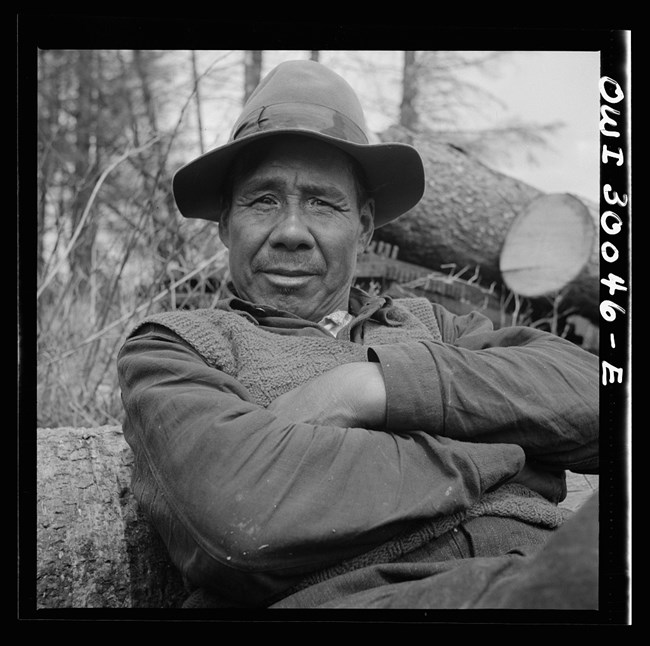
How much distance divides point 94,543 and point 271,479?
804 mm

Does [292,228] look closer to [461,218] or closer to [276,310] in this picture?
[276,310]

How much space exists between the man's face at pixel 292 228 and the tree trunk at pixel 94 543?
2.28ft

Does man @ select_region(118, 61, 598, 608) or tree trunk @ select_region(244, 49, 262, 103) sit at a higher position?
tree trunk @ select_region(244, 49, 262, 103)

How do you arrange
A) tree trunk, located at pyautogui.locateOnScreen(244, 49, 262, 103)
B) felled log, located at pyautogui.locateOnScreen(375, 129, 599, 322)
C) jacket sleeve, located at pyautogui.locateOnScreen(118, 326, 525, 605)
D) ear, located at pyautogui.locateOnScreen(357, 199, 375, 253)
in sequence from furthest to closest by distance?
tree trunk, located at pyautogui.locateOnScreen(244, 49, 262, 103)
felled log, located at pyautogui.locateOnScreen(375, 129, 599, 322)
ear, located at pyautogui.locateOnScreen(357, 199, 375, 253)
jacket sleeve, located at pyautogui.locateOnScreen(118, 326, 525, 605)

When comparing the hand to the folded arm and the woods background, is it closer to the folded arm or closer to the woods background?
the folded arm

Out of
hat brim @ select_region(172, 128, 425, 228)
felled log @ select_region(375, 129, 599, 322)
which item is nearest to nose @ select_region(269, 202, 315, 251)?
hat brim @ select_region(172, 128, 425, 228)

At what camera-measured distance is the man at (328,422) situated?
5.07 ft

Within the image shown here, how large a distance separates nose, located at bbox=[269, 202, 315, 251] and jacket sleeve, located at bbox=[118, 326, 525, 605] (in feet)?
1.70

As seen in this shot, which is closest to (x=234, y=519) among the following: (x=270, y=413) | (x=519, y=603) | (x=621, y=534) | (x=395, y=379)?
(x=270, y=413)

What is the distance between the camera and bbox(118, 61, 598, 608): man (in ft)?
5.07

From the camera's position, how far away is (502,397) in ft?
5.82

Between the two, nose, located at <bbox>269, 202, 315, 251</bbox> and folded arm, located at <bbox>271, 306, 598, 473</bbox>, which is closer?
folded arm, located at <bbox>271, 306, 598, 473</bbox>

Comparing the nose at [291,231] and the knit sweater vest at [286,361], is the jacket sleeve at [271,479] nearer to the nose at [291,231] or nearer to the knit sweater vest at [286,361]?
the knit sweater vest at [286,361]

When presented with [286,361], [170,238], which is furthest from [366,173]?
[170,238]
